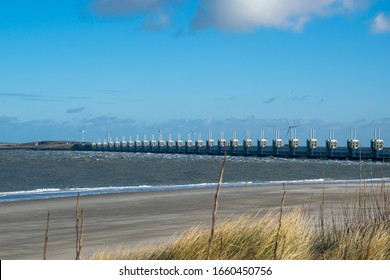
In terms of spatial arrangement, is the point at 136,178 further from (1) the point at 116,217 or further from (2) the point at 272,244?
(2) the point at 272,244

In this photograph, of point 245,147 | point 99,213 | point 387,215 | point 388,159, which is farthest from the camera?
point 245,147

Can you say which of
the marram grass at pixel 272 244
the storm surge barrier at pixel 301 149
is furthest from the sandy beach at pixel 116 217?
the storm surge barrier at pixel 301 149

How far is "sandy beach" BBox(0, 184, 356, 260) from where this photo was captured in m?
12.0

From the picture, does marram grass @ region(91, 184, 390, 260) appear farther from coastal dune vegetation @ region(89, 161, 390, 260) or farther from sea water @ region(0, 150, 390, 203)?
sea water @ region(0, 150, 390, 203)

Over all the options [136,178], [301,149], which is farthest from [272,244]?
[301,149]

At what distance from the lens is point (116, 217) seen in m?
17.5

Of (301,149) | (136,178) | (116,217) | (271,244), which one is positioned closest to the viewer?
(271,244)

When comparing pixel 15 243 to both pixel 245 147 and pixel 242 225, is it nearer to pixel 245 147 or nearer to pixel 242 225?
pixel 242 225

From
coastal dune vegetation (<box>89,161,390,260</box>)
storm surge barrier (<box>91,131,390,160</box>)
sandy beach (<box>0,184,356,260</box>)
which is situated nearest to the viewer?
coastal dune vegetation (<box>89,161,390,260</box>)

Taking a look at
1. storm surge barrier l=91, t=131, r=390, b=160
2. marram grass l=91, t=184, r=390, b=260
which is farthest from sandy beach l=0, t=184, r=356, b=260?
storm surge barrier l=91, t=131, r=390, b=160
